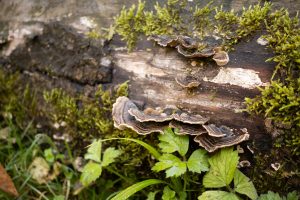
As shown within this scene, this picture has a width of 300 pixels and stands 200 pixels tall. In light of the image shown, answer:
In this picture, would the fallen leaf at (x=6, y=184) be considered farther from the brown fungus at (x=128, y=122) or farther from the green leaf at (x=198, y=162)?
the green leaf at (x=198, y=162)

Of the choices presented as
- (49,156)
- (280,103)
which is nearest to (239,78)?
(280,103)

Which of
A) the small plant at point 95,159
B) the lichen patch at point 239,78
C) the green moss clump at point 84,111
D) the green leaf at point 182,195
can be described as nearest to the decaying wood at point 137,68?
the lichen patch at point 239,78

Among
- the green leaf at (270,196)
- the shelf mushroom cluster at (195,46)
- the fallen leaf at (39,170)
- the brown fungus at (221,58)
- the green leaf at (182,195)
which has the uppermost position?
the shelf mushroom cluster at (195,46)

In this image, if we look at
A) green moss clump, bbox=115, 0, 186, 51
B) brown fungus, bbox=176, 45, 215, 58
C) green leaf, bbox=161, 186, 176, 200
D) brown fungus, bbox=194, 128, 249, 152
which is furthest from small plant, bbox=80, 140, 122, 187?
brown fungus, bbox=176, 45, 215, 58

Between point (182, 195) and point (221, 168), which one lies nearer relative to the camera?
point (221, 168)

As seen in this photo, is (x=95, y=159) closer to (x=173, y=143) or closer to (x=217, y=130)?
(x=173, y=143)

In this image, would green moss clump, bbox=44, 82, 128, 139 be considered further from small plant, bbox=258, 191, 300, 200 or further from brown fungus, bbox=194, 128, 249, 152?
small plant, bbox=258, 191, 300, 200
